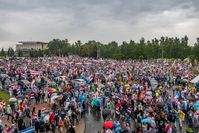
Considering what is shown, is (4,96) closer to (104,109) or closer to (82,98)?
(82,98)

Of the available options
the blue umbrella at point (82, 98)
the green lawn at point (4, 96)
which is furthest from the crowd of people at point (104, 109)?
the green lawn at point (4, 96)

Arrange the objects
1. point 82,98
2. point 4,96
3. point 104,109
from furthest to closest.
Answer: point 4,96
point 82,98
point 104,109

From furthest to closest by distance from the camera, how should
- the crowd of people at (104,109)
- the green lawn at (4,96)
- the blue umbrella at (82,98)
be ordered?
the green lawn at (4,96) < the blue umbrella at (82,98) < the crowd of people at (104,109)

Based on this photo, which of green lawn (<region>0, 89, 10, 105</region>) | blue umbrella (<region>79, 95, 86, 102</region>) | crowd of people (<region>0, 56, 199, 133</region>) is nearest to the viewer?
crowd of people (<region>0, 56, 199, 133</region>)

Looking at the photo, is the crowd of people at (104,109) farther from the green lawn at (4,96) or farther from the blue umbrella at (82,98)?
the green lawn at (4,96)

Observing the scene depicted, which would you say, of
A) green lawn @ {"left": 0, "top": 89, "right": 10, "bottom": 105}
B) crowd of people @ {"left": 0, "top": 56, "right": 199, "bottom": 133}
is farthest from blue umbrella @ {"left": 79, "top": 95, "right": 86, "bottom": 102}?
green lawn @ {"left": 0, "top": 89, "right": 10, "bottom": 105}

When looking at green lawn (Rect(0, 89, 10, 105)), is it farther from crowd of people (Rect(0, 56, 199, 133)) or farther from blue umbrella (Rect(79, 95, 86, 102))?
blue umbrella (Rect(79, 95, 86, 102))

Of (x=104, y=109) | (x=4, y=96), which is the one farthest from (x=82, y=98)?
(x=4, y=96)

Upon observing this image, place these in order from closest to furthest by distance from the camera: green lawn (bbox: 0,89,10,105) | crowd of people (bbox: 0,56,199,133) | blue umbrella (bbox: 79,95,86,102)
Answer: crowd of people (bbox: 0,56,199,133) < blue umbrella (bbox: 79,95,86,102) < green lawn (bbox: 0,89,10,105)

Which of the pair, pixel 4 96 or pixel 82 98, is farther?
pixel 4 96

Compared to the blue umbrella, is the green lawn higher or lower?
lower

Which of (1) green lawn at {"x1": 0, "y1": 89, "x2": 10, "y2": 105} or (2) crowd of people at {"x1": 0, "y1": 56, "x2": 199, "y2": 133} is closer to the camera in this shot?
(2) crowd of people at {"x1": 0, "y1": 56, "x2": 199, "y2": 133}

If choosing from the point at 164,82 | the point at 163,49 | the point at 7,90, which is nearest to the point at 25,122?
the point at 7,90

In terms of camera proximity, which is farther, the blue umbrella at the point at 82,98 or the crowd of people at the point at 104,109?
the blue umbrella at the point at 82,98
